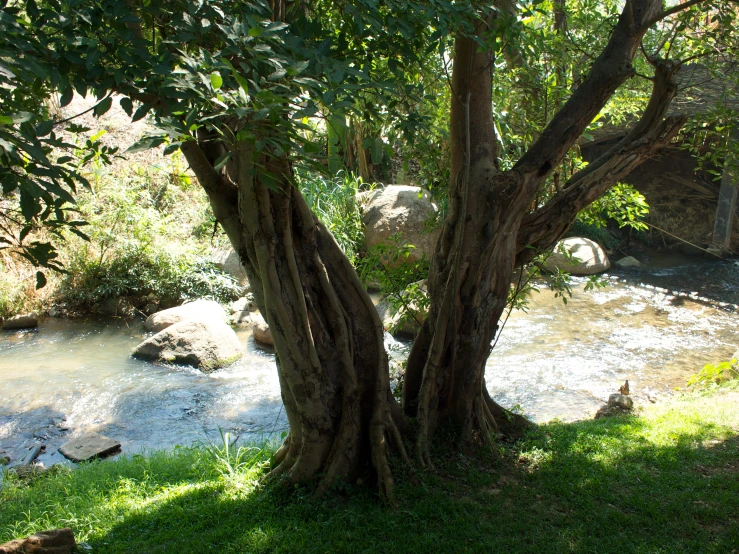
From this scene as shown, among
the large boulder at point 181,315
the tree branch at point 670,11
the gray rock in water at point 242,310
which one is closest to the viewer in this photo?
the tree branch at point 670,11

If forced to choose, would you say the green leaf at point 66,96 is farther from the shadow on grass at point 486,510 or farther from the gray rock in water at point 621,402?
the gray rock in water at point 621,402

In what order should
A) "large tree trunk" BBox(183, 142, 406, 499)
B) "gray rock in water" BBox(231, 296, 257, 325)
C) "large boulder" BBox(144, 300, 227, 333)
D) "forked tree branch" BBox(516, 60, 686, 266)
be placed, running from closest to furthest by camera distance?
1. "large tree trunk" BBox(183, 142, 406, 499)
2. "forked tree branch" BBox(516, 60, 686, 266)
3. "large boulder" BBox(144, 300, 227, 333)
4. "gray rock in water" BBox(231, 296, 257, 325)

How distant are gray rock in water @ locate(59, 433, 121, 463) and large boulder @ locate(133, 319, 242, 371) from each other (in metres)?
2.29

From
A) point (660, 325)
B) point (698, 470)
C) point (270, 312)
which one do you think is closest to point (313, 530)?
point (270, 312)

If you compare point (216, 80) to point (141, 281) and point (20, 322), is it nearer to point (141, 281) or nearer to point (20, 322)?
point (20, 322)

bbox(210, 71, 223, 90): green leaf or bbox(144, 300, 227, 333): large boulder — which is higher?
bbox(210, 71, 223, 90): green leaf

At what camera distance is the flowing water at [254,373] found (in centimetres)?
720

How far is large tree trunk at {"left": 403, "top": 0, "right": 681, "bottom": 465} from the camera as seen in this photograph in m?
4.50

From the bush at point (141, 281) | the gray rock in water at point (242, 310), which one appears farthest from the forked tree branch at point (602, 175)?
the bush at point (141, 281)

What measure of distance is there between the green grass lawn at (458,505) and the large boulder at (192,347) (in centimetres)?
364

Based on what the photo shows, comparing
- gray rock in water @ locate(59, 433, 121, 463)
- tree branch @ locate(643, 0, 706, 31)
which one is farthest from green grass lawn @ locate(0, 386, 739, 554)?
tree branch @ locate(643, 0, 706, 31)

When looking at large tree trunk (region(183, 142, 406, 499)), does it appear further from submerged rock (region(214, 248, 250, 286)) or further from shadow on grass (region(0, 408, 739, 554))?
submerged rock (region(214, 248, 250, 286))

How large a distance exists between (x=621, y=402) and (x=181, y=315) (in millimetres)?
6414

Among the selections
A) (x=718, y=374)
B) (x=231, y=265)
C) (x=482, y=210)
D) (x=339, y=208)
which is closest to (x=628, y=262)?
(x=339, y=208)
